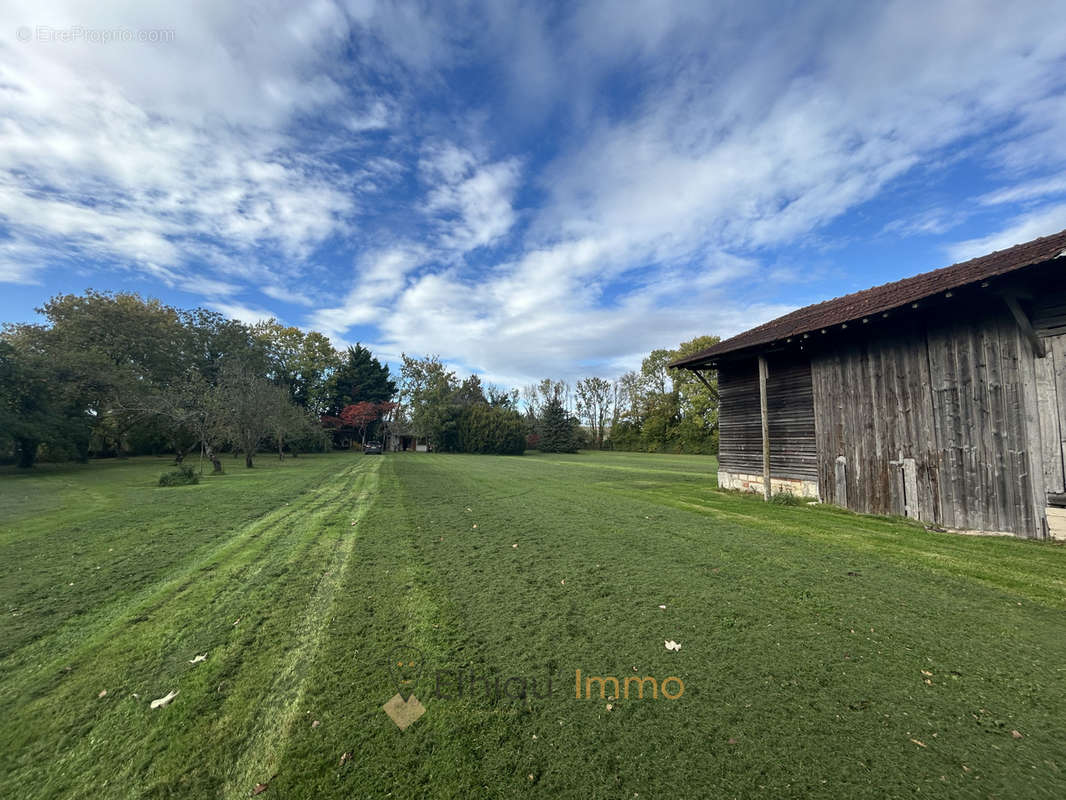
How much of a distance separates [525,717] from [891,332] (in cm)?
931

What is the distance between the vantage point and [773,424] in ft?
34.8

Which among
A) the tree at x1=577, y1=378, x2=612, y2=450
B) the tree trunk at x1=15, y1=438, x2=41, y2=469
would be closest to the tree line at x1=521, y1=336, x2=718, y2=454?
the tree at x1=577, y1=378, x2=612, y2=450

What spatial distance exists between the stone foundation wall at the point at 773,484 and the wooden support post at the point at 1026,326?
4289 millimetres

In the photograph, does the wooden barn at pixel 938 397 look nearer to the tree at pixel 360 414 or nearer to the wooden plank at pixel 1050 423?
the wooden plank at pixel 1050 423

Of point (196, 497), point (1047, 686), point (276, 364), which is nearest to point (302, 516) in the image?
point (196, 497)

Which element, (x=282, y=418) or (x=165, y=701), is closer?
(x=165, y=701)

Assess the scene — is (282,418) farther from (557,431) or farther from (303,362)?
(557,431)

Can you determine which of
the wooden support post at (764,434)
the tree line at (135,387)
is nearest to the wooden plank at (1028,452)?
the wooden support post at (764,434)

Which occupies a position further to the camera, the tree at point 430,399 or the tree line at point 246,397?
the tree at point 430,399

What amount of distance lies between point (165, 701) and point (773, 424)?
11730mm

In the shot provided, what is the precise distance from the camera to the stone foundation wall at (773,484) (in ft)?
31.2

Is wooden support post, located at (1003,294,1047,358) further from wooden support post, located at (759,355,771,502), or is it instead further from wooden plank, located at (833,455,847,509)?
wooden support post, located at (759,355,771,502)

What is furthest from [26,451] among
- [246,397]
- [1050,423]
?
[1050,423]

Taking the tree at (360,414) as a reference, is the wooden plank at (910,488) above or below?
below
